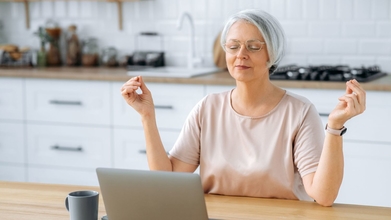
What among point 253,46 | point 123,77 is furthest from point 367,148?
point 253,46

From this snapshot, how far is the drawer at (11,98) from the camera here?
4301mm

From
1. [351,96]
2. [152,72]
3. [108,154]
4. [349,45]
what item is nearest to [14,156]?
[108,154]

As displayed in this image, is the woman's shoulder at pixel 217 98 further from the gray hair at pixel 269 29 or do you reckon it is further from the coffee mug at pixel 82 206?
the coffee mug at pixel 82 206

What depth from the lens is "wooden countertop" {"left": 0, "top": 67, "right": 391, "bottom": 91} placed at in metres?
3.57

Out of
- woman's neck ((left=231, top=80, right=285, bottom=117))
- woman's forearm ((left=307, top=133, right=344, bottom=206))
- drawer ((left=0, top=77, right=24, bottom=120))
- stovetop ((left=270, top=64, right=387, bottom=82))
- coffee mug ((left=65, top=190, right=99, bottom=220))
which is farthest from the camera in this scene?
drawer ((left=0, top=77, right=24, bottom=120))

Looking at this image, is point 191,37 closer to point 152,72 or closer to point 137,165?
point 152,72

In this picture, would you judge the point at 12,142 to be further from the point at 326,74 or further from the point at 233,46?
the point at 233,46

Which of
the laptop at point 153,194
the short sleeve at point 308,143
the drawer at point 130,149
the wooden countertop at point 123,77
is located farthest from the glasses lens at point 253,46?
the drawer at point 130,149

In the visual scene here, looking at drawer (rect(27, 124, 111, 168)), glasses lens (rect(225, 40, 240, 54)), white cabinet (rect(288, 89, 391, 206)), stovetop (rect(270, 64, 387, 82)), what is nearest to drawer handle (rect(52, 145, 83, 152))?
drawer (rect(27, 124, 111, 168))

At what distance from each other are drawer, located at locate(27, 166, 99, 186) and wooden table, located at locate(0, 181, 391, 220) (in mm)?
2133

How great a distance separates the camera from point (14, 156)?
14.4 ft

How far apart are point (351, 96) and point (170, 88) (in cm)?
215

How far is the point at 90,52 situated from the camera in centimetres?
471

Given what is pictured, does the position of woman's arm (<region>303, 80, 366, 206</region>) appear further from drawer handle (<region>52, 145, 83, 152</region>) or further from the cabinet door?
drawer handle (<region>52, 145, 83, 152</region>)
